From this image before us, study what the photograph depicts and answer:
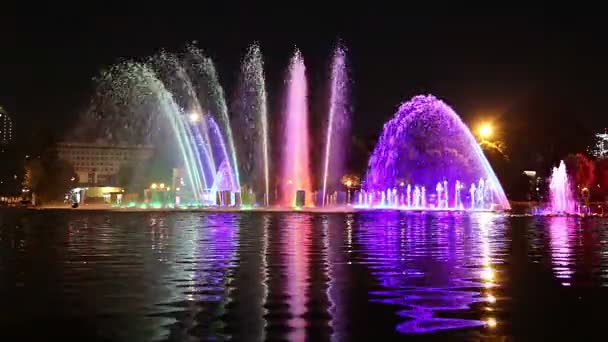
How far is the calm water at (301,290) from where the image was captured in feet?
26.1

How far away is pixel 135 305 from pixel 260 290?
2.05 metres

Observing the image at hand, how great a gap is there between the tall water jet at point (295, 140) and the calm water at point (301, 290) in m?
29.6

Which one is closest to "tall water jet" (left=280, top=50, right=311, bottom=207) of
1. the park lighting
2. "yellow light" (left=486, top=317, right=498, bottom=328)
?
the park lighting

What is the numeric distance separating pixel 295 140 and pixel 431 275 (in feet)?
130

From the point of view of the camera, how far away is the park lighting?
167 feet

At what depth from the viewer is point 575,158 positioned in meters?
74.3

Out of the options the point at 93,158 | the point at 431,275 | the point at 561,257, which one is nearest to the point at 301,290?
the point at 431,275

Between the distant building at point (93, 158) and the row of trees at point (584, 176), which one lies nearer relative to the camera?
the row of trees at point (584, 176)

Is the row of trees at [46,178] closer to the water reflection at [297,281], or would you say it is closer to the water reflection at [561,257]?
the water reflection at [297,281]

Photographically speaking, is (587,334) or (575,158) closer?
(587,334)

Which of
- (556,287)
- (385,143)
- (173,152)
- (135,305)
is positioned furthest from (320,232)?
(173,152)

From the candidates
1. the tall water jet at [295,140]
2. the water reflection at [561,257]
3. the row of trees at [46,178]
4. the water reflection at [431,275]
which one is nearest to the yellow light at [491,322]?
the water reflection at [431,275]

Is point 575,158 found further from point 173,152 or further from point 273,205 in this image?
point 173,152

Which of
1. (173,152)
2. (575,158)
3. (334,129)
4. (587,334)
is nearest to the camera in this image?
(587,334)
